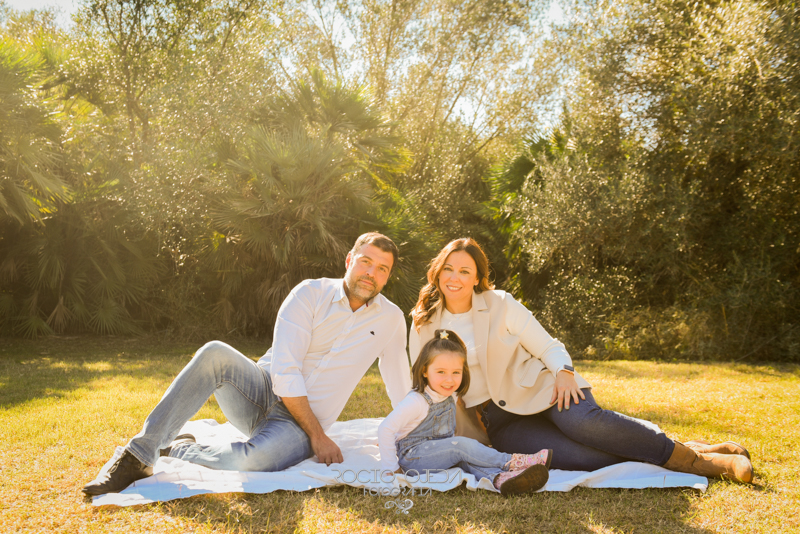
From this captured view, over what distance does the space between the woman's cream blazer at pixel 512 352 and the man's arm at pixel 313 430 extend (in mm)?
698

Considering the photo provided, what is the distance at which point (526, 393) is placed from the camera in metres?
3.47

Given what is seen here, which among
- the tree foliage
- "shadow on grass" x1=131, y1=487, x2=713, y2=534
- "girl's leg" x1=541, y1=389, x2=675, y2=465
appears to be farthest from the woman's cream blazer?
the tree foliage

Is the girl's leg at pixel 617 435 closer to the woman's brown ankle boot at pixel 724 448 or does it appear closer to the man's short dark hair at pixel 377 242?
the woman's brown ankle boot at pixel 724 448

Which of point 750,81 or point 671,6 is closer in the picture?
point 750,81

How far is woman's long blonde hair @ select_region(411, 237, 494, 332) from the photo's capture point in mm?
3658

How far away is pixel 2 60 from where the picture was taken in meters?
7.81

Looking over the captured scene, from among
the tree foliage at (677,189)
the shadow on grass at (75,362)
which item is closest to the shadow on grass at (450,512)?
the shadow on grass at (75,362)

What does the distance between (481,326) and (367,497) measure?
1.30 m

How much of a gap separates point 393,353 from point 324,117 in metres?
7.19

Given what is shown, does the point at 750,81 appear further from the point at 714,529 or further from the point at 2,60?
the point at 2,60

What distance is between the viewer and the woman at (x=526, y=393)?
124 inches

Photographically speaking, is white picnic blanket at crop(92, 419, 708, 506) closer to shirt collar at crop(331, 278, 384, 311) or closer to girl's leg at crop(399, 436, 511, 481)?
girl's leg at crop(399, 436, 511, 481)

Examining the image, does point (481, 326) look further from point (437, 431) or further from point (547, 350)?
point (437, 431)

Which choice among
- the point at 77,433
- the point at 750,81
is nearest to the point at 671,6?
the point at 750,81
